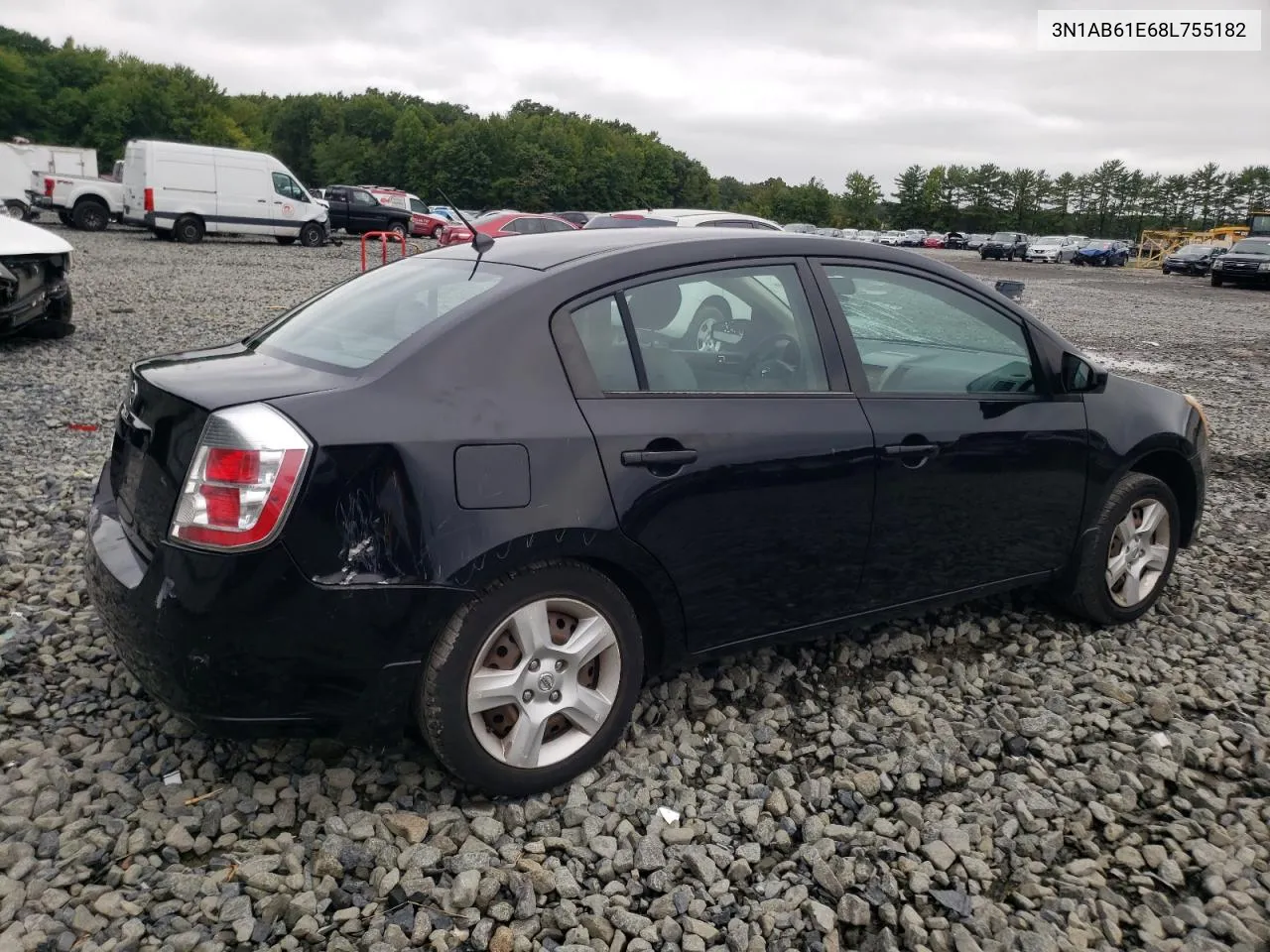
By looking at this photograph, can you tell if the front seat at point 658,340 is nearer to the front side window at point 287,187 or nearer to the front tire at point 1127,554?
the front tire at point 1127,554

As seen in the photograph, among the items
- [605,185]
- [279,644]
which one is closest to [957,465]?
[279,644]

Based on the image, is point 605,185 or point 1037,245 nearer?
point 1037,245

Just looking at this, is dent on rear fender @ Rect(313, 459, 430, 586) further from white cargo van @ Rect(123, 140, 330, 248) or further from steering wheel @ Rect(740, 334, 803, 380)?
white cargo van @ Rect(123, 140, 330, 248)

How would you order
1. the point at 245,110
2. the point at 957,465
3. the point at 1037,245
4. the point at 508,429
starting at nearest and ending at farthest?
the point at 508,429
the point at 957,465
the point at 1037,245
the point at 245,110

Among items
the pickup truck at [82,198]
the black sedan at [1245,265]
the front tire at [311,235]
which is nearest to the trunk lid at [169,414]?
the front tire at [311,235]

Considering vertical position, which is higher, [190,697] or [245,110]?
[245,110]

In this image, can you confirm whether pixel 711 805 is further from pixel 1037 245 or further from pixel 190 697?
pixel 1037 245

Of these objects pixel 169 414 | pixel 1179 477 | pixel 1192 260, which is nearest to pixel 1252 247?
pixel 1192 260

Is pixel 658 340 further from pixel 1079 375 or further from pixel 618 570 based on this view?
pixel 1079 375

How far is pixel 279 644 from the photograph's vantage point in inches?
97.0

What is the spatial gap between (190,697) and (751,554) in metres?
1.62

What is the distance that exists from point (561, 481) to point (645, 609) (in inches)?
22.0

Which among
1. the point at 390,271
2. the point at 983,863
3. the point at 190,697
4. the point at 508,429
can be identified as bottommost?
the point at 983,863

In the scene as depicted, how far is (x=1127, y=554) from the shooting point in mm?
4164
